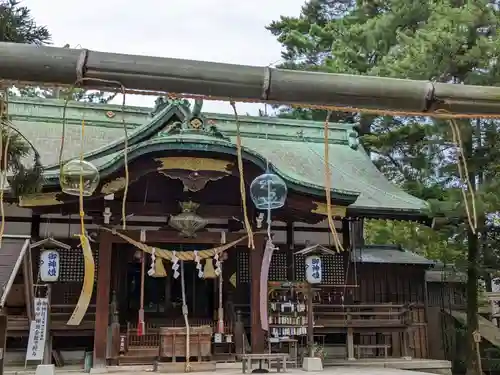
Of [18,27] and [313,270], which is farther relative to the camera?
[313,270]

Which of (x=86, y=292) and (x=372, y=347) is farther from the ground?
(x=86, y=292)

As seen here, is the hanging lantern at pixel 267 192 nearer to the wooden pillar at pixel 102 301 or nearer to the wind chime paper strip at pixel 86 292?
the wind chime paper strip at pixel 86 292

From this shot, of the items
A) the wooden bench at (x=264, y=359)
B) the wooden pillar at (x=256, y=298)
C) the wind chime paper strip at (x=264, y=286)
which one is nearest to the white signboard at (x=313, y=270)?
the wooden pillar at (x=256, y=298)

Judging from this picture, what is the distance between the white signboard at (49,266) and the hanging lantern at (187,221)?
2675 millimetres

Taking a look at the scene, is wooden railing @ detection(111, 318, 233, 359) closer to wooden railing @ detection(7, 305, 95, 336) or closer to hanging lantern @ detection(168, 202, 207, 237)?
wooden railing @ detection(7, 305, 95, 336)

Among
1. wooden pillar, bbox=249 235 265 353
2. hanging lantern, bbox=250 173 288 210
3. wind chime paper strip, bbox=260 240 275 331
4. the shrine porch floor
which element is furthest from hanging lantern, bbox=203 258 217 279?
hanging lantern, bbox=250 173 288 210

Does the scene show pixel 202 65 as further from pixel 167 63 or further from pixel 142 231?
pixel 142 231

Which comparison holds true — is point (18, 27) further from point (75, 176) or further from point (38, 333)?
point (38, 333)

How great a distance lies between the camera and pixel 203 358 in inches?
482

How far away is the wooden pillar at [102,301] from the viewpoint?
11969mm

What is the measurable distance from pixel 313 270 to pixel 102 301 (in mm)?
4971

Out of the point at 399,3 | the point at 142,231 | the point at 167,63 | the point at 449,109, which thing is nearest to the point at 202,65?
the point at 167,63

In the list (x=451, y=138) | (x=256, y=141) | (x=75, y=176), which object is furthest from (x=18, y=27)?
(x=256, y=141)

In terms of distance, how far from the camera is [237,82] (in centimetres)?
358
